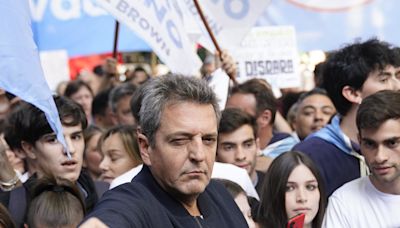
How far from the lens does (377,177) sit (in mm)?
4699

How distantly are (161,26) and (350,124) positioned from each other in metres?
1.41

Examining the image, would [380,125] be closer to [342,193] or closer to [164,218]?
[342,193]

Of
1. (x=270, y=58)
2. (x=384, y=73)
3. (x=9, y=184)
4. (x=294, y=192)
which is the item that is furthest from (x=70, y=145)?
(x=270, y=58)

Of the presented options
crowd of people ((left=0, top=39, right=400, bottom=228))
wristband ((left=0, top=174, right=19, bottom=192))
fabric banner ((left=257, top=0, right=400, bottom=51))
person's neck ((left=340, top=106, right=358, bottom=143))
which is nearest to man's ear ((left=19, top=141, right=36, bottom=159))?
crowd of people ((left=0, top=39, right=400, bottom=228))

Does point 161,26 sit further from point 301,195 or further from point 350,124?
point 301,195

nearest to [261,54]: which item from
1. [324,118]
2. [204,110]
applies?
[324,118]

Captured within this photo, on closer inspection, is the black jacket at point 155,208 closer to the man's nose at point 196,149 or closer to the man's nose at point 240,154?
the man's nose at point 196,149

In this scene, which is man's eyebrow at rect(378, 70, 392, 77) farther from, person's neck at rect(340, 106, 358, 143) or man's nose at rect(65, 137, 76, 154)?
man's nose at rect(65, 137, 76, 154)

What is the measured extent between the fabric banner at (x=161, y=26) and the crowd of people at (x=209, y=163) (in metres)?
0.51

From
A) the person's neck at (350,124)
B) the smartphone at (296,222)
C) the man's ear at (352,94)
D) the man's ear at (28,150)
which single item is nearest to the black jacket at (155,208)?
the smartphone at (296,222)

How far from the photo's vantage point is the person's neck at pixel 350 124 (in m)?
5.51

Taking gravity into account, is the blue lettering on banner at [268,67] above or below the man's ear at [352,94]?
above

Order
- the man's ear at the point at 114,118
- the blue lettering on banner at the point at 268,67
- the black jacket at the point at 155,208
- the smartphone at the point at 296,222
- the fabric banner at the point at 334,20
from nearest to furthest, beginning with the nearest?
the black jacket at the point at 155,208 < the smartphone at the point at 296,222 < the blue lettering on banner at the point at 268,67 < the man's ear at the point at 114,118 < the fabric banner at the point at 334,20

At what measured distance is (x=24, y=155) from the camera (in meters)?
5.34
